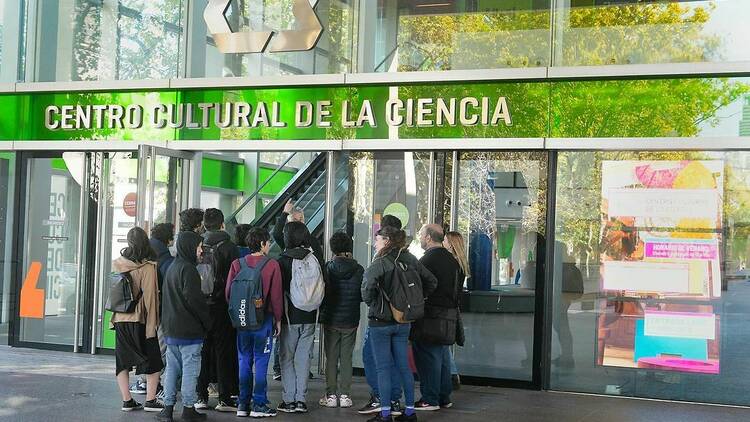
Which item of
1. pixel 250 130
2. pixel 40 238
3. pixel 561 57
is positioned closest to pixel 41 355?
pixel 40 238

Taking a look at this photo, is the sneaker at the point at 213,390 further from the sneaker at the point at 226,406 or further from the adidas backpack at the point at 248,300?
the adidas backpack at the point at 248,300

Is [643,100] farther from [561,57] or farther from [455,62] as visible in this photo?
[455,62]

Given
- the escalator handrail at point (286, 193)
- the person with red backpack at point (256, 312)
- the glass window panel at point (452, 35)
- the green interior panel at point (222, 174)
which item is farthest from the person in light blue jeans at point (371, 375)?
the green interior panel at point (222, 174)

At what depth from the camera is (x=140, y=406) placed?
883 centimetres

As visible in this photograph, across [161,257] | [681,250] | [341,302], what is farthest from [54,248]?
[681,250]

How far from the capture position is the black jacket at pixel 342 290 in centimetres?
888

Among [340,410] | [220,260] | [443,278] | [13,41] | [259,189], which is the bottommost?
[340,410]

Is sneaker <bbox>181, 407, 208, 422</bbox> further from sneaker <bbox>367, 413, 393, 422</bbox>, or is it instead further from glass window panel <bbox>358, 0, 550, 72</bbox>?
glass window panel <bbox>358, 0, 550, 72</bbox>

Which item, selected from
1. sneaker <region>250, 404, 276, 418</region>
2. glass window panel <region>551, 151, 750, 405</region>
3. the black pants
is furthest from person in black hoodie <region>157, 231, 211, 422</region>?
glass window panel <region>551, 151, 750, 405</region>

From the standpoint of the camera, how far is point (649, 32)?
10094 millimetres

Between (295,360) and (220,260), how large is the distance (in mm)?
1078

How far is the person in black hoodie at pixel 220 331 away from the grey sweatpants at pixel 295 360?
1.72 feet

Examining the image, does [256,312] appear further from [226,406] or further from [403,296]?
[403,296]

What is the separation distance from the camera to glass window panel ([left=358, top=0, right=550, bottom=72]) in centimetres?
1055
